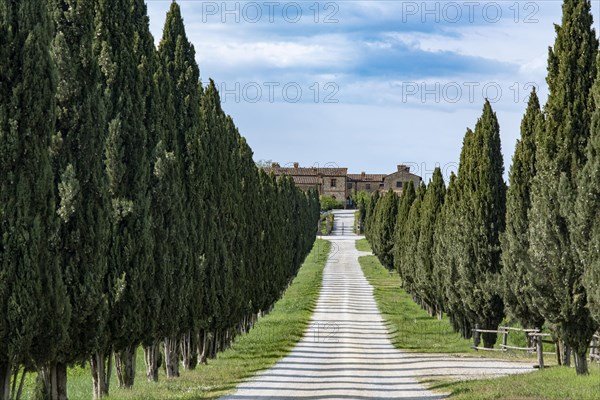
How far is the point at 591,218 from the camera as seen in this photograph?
18.4 meters

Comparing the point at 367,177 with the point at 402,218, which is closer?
the point at 402,218

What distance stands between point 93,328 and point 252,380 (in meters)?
7.51

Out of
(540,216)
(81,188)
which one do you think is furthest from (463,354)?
(81,188)

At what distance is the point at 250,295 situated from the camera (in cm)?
3441

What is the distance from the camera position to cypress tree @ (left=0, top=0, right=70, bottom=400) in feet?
42.5

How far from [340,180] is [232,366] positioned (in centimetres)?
14746

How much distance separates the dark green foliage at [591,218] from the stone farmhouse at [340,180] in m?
148

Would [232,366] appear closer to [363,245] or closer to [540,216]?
[540,216]

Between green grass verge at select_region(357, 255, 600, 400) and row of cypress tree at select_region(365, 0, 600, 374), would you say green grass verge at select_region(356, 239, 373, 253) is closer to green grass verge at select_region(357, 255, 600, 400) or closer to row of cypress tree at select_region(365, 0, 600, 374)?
green grass verge at select_region(357, 255, 600, 400)

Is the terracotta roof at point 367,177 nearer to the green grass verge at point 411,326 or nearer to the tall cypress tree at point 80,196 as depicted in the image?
the green grass verge at point 411,326

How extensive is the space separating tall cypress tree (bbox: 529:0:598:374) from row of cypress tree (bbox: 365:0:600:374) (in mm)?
23

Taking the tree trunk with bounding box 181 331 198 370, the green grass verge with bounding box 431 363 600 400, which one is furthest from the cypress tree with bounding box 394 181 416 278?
the green grass verge with bounding box 431 363 600 400

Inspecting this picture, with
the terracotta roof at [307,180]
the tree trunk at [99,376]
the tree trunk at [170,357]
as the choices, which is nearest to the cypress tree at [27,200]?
the tree trunk at [99,376]

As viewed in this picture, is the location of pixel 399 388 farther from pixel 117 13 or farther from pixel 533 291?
pixel 117 13
